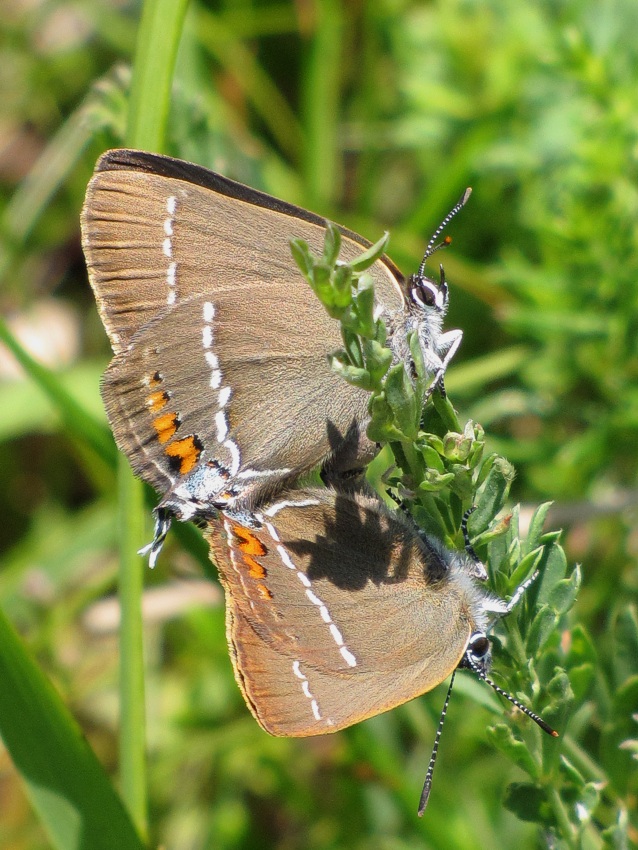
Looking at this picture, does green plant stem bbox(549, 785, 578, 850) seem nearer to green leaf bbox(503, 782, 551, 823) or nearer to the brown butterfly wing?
green leaf bbox(503, 782, 551, 823)

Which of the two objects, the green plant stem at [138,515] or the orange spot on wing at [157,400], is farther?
the orange spot on wing at [157,400]

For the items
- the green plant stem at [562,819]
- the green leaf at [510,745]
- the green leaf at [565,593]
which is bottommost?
the green plant stem at [562,819]

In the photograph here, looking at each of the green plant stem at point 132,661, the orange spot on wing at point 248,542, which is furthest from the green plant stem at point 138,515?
the orange spot on wing at point 248,542

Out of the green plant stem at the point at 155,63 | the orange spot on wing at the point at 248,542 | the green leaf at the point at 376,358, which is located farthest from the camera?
the green plant stem at the point at 155,63

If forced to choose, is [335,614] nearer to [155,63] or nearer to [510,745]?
[510,745]

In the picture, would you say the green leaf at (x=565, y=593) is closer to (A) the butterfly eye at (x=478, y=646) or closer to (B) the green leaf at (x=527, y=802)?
(A) the butterfly eye at (x=478, y=646)

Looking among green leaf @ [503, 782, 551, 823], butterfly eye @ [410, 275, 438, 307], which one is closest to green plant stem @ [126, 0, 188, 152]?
butterfly eye @ [410, 275, 438, 307]

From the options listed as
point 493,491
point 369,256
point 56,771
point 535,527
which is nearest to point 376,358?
point 369,256
